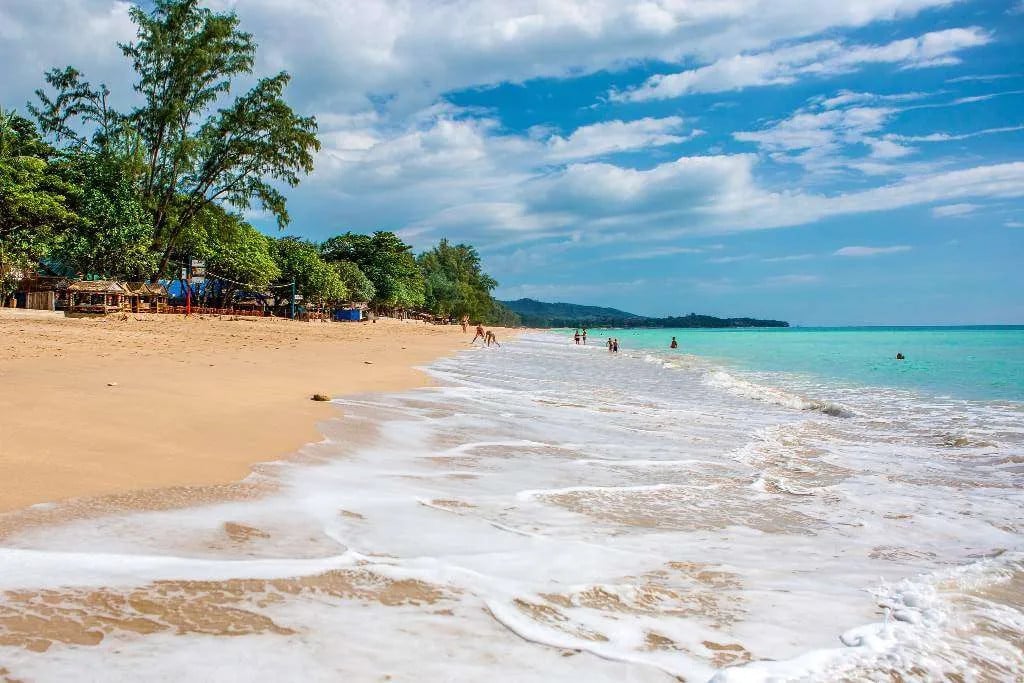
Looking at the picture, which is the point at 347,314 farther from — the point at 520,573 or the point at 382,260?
the point at 520,573

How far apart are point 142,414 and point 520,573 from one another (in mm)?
5347

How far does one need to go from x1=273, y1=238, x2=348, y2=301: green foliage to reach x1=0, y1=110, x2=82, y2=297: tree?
27844 mm

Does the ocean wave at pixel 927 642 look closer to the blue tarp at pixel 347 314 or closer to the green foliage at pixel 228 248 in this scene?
the green foliage at pixel 228 248

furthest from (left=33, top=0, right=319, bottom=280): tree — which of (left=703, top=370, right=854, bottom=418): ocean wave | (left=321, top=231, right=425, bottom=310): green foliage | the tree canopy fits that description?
(left=321, top=231, right=425, bottom=310): green foliage

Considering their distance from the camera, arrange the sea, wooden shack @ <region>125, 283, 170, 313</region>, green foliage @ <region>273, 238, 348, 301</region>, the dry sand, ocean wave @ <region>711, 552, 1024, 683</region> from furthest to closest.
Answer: green foliage @ <region>273, 238, 348, 301</region> < wooden shack @ <region>125, 283, 170, 313</region> < the dry sand < ocean wave @ <region>711, 552, 1024, 683</region> < the sea

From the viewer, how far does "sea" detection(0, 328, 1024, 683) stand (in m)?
2.59

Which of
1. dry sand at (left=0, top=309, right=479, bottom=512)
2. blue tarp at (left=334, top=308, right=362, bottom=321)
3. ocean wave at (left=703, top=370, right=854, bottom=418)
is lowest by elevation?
ocean wave at (left=703, top=370, right=854, bottom=418)

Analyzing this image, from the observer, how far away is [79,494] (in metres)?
4.25

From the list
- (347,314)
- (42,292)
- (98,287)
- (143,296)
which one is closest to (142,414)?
(98,287)

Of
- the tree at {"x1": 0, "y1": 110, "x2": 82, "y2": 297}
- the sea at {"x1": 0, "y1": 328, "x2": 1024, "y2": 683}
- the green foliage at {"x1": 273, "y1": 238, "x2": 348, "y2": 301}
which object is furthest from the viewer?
the green foliage at {"x1": 273, "y1": 238, "x2": 348, "y2": 301}

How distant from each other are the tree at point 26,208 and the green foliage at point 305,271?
91.4 ft

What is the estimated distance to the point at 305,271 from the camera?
6288 cm

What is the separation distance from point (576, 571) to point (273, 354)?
1676cm

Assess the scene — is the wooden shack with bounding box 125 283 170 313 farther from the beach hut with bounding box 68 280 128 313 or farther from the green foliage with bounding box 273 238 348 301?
the green foliage with bounding box 273 238 348 301
